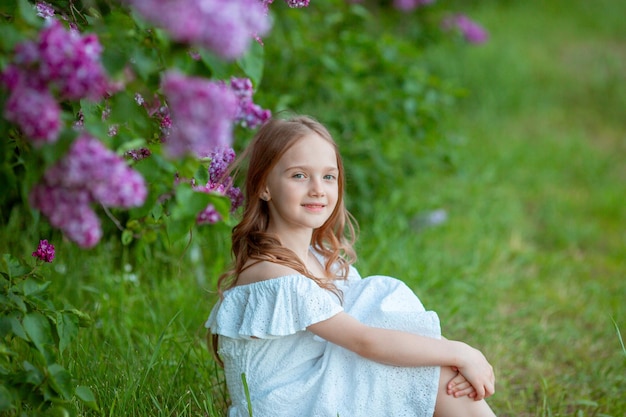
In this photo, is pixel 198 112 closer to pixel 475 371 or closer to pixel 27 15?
pixel 27 15

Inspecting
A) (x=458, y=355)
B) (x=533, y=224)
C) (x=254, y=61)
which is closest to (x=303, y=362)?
(x=458, y=355)

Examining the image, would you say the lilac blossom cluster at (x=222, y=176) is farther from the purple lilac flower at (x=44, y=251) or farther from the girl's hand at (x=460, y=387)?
the girl's hand at (x=460, y=387)

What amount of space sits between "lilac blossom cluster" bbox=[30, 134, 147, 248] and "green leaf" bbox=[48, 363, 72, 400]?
0.49 metres

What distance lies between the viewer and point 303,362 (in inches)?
77.0

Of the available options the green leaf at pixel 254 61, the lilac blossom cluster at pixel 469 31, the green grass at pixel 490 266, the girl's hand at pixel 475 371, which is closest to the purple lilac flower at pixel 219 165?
the green leaf at pixel 254 61

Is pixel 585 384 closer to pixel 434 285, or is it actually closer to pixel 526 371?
pixel 526 371

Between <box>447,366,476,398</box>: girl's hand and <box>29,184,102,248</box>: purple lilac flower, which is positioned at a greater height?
<box>29,184,102,248</box>: purple lilac flower

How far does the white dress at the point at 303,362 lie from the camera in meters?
1.84

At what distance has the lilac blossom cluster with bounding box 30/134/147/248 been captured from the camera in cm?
106

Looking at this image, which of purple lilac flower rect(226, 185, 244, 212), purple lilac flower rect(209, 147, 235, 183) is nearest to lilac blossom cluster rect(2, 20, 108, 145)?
purple lilac flower rect(209, 147, 235, 183)

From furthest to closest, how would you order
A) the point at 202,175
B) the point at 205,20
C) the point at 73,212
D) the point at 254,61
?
1. the point at 254,61
2. the point at 202,175
3. the point at 73,212
4. the point at 205,20

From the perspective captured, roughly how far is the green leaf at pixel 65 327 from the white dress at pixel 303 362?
1.25 feet

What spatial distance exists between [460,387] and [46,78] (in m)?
1.29

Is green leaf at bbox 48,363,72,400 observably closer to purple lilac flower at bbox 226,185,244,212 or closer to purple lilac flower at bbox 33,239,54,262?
purple lilac flower at bbox 33,239,54,262
